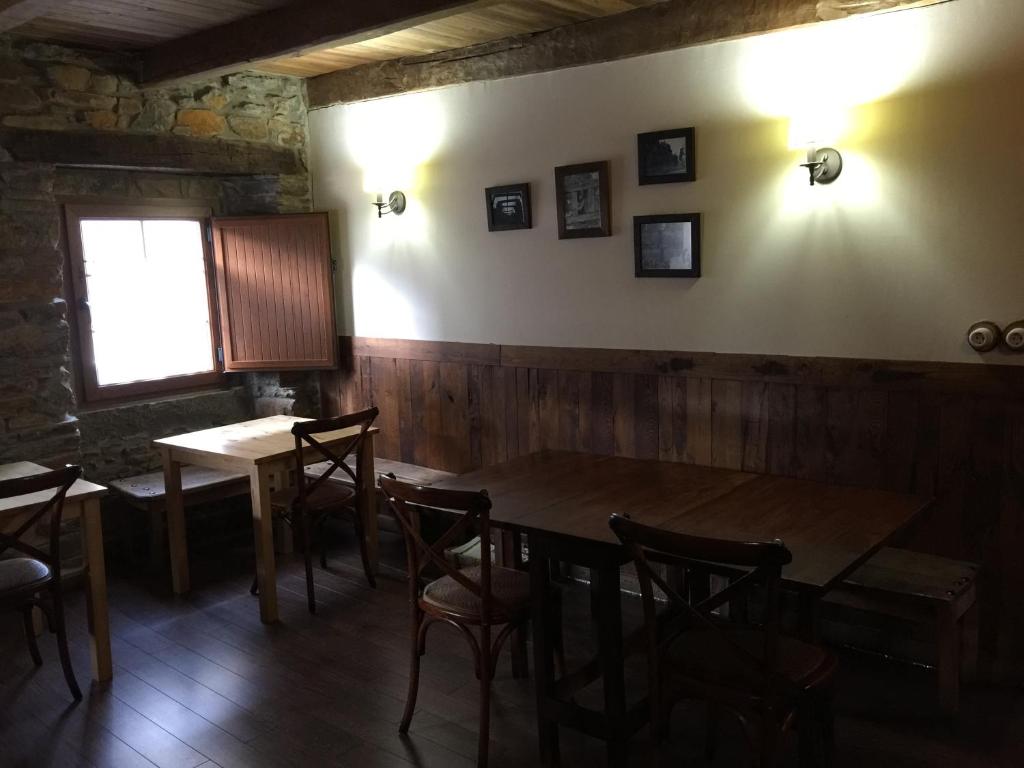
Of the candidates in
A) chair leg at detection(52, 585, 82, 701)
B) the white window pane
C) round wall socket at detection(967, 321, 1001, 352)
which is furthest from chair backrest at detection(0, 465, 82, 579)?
round wall socket at detection(967, 321, 1001, 352)

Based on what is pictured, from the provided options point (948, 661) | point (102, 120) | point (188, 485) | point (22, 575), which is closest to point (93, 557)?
point (22, 575)

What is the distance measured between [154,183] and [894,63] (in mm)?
3885

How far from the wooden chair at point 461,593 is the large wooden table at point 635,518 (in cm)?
13

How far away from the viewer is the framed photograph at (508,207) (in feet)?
14.4

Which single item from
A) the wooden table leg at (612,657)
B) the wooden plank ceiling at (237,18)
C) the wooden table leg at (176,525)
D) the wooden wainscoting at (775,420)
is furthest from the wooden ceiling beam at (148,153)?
the wooden table leg at (612,657)

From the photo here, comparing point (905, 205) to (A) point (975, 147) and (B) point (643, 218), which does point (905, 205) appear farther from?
(B) point (643, 218)

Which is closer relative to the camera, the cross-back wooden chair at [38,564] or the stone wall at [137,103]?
the cross-back wooden chair at [38,564]

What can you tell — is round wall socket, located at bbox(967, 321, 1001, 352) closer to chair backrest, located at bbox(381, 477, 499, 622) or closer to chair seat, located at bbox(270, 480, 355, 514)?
chair backrest, located at bbox(381, 477, 499, 622)

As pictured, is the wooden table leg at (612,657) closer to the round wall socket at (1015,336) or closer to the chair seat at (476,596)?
the chair seat at (476,596)

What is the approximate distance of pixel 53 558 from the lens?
10.5ft

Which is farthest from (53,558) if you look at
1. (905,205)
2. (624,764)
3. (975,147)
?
(975,147)

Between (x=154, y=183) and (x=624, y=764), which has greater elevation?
(x=154, y=183)

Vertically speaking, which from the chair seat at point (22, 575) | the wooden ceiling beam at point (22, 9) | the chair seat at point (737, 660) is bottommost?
the chair seat at point (737, 660)

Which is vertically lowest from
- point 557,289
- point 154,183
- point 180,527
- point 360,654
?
point 360,654
